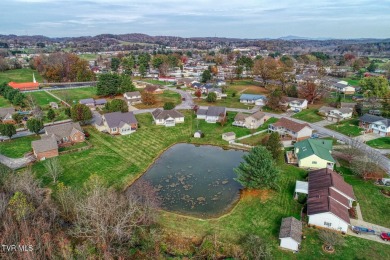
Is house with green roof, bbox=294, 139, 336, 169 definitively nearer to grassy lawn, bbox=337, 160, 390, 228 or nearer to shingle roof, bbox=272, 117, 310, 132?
grassy lawn, bbox=337, 160, 390, 228

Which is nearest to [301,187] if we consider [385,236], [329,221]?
[329,221]

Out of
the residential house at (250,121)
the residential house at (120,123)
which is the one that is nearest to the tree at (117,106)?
the residential house at (120,123)

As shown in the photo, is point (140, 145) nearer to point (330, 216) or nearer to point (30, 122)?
point (30, 122)

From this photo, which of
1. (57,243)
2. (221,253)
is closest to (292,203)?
(221,253)

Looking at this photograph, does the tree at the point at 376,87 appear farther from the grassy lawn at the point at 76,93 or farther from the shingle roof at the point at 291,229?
the grassy lawn at the point at 76,93

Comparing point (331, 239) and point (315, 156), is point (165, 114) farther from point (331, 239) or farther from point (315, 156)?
point (331, 239)
